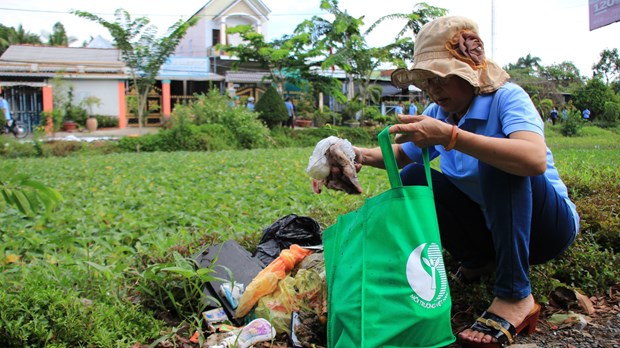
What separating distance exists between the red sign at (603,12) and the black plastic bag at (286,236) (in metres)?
2.86

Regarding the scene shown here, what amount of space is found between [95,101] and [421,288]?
2372 cm

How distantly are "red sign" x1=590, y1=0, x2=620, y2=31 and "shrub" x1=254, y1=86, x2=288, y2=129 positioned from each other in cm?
1507

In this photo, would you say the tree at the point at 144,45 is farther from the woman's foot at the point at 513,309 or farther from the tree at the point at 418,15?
the woman's foot at the point at 513,309

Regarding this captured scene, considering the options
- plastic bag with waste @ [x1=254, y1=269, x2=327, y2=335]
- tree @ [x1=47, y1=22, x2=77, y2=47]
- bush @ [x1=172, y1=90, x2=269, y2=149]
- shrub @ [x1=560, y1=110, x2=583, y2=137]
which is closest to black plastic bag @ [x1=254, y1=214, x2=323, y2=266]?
plastic bag with waste @ [x1=254, y1=269, x2=327, y2=335]

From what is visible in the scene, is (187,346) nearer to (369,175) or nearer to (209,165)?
(369,175)

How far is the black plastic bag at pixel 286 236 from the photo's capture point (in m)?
2.56

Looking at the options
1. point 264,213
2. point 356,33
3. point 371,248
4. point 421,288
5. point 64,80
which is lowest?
point 264,213

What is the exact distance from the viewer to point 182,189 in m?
5.81

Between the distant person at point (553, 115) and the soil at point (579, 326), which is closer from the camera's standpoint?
the soil at point (579, 326)

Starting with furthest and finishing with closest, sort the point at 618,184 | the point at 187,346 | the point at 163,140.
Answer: the point at 163,140, the point at 618,184, the point at 187,346

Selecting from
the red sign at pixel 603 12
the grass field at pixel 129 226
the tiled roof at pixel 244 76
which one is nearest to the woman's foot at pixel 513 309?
the grass field at pixel 129 226

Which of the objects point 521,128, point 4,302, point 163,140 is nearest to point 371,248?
point 521,128

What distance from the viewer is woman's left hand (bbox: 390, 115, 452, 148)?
1.63m

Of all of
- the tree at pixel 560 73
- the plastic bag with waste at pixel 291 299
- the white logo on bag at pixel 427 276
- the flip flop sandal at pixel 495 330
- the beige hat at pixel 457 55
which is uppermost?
the tree at pixel 560 73
